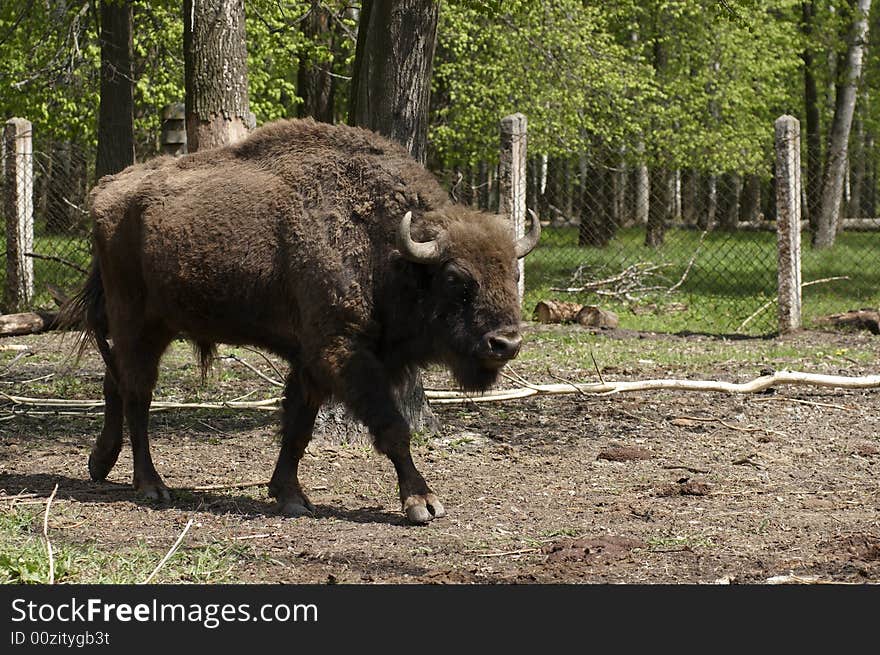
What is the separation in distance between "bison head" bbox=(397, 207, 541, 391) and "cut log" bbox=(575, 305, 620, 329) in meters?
7.36

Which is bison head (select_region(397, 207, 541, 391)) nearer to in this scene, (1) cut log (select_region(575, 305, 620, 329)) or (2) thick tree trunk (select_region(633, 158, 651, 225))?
(1) cut log (select_region(575, 305, 620, 329))

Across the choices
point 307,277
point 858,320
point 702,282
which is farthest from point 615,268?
point 307,277

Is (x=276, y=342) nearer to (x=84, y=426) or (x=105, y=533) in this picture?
(x=105, y=533)

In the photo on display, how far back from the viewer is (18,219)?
1366 cm

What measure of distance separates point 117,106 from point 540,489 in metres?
9.79

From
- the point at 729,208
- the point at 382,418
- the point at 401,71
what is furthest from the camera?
the point at 729,208

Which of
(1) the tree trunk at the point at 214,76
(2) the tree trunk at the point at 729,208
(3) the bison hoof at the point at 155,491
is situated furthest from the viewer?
(2) the tree trunk at the point at 729,208

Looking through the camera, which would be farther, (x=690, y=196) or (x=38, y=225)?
(x=690, y=196)

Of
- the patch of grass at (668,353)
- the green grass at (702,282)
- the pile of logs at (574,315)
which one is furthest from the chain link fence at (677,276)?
the patch of grass at (668,353)

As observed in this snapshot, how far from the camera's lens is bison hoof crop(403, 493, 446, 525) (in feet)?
19.0

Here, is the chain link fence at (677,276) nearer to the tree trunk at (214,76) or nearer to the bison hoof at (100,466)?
the tree trunk at (214,76)

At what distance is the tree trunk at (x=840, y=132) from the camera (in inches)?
868

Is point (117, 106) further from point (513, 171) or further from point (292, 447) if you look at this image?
point (292, 447)
